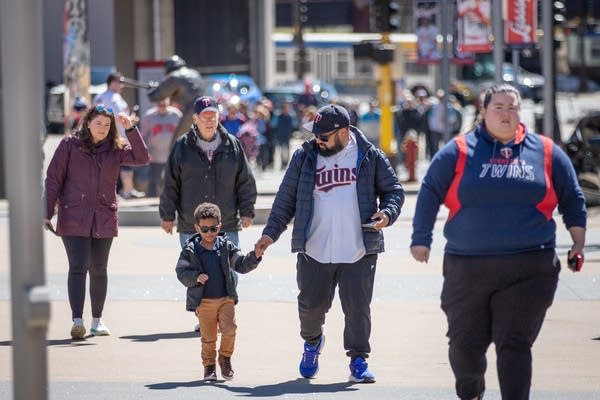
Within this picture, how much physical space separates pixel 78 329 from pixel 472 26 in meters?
16.5

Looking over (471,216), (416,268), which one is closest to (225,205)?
(471,216)

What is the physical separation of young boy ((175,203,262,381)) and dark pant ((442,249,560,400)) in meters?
2.03

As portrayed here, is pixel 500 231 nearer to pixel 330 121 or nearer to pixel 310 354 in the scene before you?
pixel 330 121

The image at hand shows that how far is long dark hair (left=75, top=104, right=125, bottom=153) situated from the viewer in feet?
33.8

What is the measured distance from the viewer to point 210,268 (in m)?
8.68

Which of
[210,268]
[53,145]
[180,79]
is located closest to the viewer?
[210,268]

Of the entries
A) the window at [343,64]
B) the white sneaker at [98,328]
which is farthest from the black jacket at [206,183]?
the window at [343,64]

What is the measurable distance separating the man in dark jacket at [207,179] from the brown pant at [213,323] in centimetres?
150

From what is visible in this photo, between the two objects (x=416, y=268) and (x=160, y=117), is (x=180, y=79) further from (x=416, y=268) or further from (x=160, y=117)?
(x=416, y=268)

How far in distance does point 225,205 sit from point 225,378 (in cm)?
174

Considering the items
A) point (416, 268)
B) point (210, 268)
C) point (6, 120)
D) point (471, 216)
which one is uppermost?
point (6, 120)

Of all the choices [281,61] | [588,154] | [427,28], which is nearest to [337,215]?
[588,154]

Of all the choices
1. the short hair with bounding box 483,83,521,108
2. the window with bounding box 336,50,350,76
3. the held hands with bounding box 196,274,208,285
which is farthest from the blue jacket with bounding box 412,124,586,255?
the window with bounding box 336,50,350,76

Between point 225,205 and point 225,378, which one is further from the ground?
point 225,205
